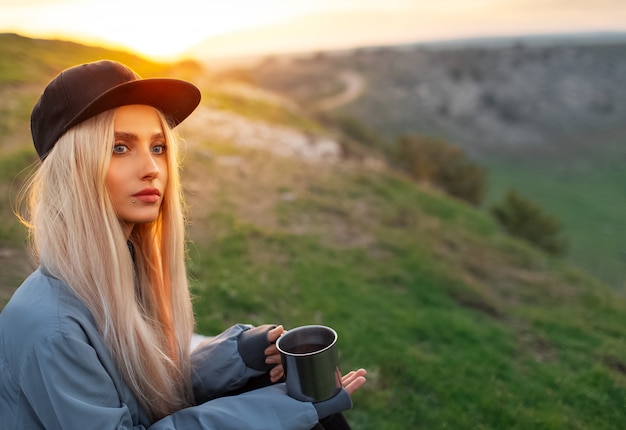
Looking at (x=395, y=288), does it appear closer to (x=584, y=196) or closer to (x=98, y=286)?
(x=98, y=286)

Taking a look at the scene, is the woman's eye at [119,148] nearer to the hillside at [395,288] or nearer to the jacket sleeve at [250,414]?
the jacket sleeve at [250,414]

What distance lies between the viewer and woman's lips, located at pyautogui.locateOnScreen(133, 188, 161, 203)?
1.86m

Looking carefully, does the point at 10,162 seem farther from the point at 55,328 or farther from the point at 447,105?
the point at 447,105

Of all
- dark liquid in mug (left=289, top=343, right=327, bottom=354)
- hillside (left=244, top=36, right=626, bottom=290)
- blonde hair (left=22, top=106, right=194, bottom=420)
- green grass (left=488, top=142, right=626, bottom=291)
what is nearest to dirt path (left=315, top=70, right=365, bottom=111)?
hillside (left=244, top=36, right=626, bottom=290)

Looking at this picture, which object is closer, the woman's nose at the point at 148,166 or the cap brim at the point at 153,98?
the cap brim at the point at 153,98

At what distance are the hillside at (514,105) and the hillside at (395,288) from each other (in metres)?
13.8

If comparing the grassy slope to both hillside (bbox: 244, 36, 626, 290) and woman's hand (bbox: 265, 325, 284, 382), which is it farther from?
woman's hand (bbox: 265, 325, 284, 382)

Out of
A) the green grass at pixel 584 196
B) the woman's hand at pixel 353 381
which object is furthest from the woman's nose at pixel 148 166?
the green grass at pixel 584 196

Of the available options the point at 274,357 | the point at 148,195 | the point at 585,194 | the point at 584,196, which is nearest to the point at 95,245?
the point at 148,195

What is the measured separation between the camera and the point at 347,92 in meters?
50.9

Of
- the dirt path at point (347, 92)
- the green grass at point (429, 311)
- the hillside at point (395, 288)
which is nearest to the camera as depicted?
the green grass at point (429, 311)

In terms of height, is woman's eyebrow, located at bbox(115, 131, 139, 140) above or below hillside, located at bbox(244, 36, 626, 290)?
above

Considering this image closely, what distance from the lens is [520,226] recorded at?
14148 millimetres

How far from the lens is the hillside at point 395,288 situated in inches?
161
